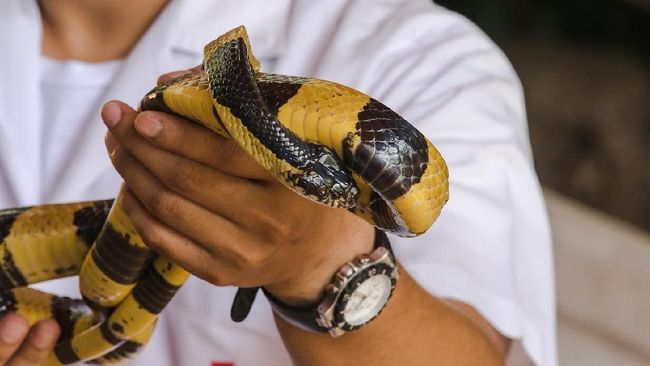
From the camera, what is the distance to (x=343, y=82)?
103cm

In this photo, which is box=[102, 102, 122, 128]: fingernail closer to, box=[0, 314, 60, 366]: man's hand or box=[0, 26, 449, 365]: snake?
box=[0, 26, 449, 365]: snake

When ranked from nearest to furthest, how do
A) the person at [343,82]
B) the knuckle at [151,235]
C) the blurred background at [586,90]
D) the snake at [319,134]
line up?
the snake at [319,134] → the knuckle at [151,235] → the person at [343,82] → the blurred background at [586,90]

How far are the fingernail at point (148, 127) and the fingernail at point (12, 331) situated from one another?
13.3 inches

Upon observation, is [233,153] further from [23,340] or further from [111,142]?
[23,340]

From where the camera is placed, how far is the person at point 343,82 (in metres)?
0.99

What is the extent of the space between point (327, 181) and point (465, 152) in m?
Result: 0.52

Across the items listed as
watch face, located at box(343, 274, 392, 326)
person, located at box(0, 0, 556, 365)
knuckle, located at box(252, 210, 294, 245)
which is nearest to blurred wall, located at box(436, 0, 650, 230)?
person, located at box(0, 0, 556, 365)

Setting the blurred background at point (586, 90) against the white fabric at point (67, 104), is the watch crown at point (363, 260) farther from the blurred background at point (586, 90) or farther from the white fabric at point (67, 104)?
the blurred background at point (586, 90)

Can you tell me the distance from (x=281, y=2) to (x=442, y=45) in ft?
0.66

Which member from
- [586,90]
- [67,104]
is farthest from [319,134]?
[586,90]

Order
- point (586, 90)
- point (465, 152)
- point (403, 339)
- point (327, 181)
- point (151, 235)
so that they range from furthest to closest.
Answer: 1. point (586, 90)
2. point (465, 152)
3. point (403, 339)
4. point (151, 235)
5. point (327, 181)

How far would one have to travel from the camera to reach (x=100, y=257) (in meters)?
0.79

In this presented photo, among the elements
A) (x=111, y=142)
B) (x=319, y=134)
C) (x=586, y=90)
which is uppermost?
(x=319, y=134)

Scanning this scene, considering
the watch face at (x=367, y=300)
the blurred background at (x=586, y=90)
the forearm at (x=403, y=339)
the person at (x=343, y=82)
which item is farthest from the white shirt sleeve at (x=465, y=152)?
the blurred background at (x=586, y=90)
